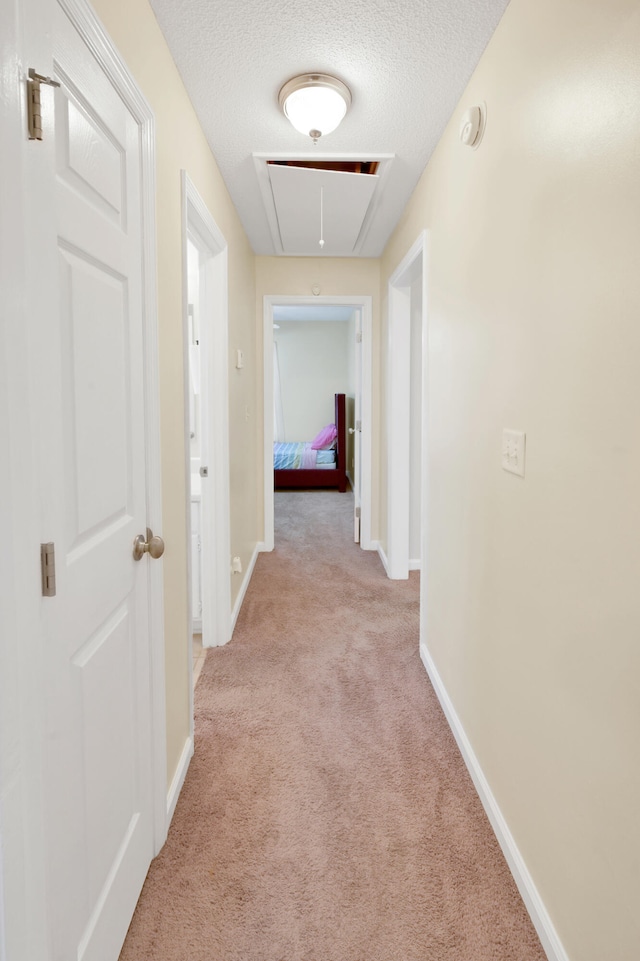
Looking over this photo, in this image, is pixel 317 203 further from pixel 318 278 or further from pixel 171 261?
pixel 171 261

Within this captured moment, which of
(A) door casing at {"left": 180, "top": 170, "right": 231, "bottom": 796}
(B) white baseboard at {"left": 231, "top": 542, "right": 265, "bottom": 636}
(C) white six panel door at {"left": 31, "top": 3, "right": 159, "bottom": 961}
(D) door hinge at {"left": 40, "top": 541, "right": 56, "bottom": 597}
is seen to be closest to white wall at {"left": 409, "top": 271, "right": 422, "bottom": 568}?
(B) white baseboard at {"left": 231, "top": 542, "right": 265, "bottom": 636}

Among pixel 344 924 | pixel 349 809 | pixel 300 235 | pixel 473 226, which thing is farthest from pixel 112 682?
pixel 300 235

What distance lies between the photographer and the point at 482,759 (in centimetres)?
171

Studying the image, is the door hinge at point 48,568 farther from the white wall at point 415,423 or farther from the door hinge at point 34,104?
the white wall at point 415,423

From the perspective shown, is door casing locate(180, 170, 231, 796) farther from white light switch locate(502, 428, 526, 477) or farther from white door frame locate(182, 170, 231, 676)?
white light switch locate(502, 428, 526, 477)

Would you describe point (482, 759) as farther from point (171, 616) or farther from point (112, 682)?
point (112, 682)

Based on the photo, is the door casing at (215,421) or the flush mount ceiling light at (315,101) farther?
the door casing at (215,421)

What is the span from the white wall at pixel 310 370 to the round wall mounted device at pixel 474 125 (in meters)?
6.87

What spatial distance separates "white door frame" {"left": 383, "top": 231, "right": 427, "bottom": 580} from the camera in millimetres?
3615

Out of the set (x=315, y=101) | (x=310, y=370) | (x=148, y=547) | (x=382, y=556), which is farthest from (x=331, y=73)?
(x=310, y=370)

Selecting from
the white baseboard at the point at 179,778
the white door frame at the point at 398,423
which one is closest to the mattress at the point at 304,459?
the white door frame at the point at 398,423

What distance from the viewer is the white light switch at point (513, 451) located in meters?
1.39

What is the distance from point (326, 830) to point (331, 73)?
2.38 metres

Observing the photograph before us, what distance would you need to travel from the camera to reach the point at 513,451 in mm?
1445
